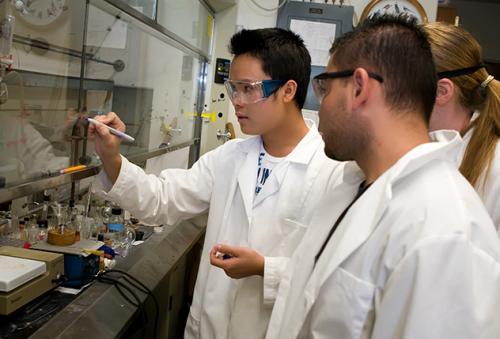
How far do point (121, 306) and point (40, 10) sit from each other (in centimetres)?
104

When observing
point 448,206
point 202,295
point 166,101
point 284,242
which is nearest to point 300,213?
point 284,242

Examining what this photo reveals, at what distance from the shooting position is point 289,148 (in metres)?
1.57

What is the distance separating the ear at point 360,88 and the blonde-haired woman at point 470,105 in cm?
49

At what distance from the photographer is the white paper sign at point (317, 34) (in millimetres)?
3344

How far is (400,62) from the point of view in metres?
0.91

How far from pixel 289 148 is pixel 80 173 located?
770mm

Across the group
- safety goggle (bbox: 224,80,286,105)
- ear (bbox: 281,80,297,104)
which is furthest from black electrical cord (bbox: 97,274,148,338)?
ear (bbox: 281,80,297,104)

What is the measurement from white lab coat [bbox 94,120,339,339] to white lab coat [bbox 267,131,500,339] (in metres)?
0.41

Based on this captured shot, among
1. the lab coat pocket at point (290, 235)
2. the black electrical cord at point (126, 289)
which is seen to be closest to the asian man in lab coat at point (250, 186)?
the lab coat pocket at point (290, 235)

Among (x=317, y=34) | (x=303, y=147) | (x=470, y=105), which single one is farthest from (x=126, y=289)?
(x=317, y=34)

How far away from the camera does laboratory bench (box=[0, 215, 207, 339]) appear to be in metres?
1.24

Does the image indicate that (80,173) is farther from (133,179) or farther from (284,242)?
(284,242)

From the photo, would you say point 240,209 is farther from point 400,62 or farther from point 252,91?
point 400,62

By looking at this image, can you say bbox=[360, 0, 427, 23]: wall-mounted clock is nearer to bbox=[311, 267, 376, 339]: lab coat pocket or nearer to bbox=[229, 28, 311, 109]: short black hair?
bbox=[229, 28, 311, 109]: short black hair
